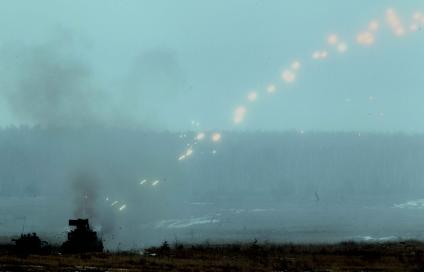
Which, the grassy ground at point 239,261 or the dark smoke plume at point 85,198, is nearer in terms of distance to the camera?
the grassy ground at point 239,261

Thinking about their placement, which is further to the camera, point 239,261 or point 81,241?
point 81,241

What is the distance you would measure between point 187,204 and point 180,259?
154260 millimetres

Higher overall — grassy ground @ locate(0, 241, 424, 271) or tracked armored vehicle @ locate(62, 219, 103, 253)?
tracked armored vehicle @ locate(62, 219, 103, 253)

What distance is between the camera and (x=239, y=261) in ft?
134

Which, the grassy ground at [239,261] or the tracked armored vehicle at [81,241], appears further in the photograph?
the tracked armored vehicle at [81,241]

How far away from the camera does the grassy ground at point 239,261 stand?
115ft

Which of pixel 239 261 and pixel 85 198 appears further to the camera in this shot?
pixel 85 198

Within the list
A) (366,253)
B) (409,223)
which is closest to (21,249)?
(366,253)

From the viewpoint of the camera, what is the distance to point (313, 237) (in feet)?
297

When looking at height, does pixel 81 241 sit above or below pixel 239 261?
above

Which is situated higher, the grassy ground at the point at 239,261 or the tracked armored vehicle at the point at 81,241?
the tracked armored vehicle at the point at 81,241

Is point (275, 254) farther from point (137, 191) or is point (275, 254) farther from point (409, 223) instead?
point (137, 191)

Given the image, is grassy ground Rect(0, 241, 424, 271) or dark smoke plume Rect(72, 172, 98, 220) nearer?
grassy ground Rect(0, 241, 424, 271)

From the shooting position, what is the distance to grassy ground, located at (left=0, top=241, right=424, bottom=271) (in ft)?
115
